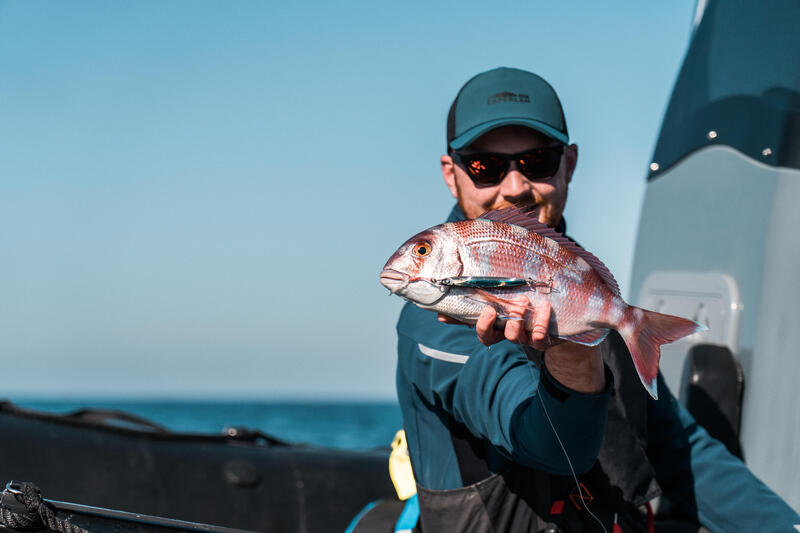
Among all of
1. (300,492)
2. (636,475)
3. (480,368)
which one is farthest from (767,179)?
(300,492)

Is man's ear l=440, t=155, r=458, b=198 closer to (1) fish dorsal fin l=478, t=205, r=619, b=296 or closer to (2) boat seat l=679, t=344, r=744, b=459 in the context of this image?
(1) fish dorsal fin l=478, t=205, r=619, b=296

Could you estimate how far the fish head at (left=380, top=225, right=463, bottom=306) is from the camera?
1.88 meters

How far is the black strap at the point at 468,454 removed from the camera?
2.67m

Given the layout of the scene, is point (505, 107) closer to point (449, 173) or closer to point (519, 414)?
point (449, 173)

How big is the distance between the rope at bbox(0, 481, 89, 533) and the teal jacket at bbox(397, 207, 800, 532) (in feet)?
3.68

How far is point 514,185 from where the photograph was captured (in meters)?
2.68

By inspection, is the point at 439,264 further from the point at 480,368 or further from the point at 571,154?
the point at 571,154

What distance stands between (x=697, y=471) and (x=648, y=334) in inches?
59.3

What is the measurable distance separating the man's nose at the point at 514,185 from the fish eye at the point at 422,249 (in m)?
0.86

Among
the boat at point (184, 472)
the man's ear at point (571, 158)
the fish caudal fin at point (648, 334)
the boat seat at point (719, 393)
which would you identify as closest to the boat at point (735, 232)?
the boat seat at point (719, 393)

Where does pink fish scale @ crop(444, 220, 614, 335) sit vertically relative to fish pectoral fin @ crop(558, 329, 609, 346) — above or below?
above

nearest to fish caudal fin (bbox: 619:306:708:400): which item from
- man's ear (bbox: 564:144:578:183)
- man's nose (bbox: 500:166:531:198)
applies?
man's nose (bbox: 500:166:531:198)

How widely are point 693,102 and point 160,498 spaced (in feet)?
12.6

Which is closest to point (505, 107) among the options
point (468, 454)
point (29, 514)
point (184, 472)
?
point (468, 454)
